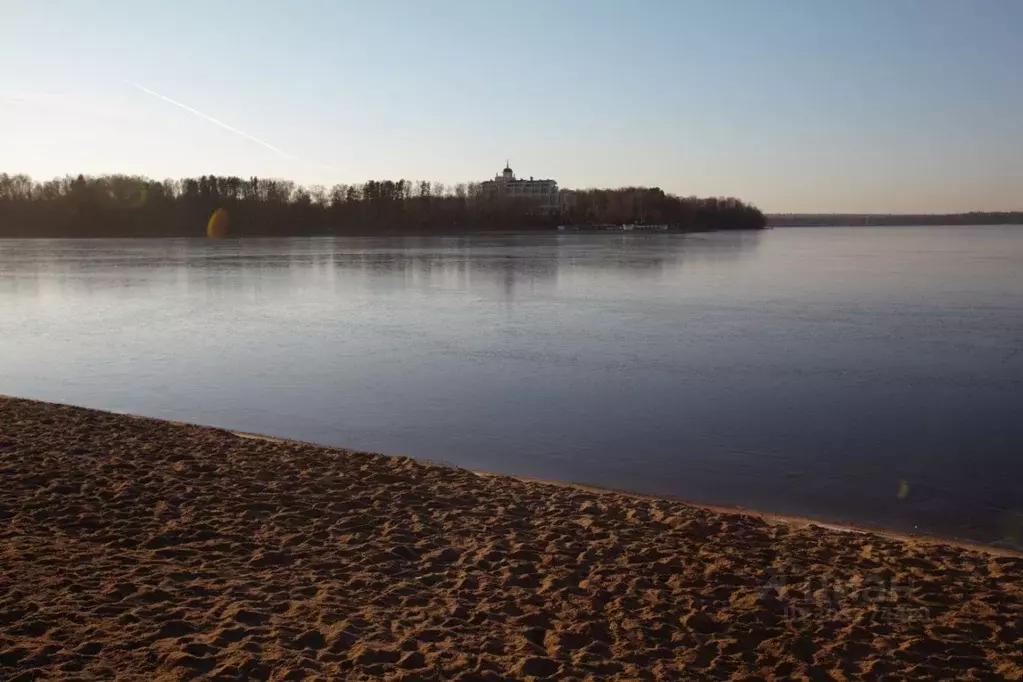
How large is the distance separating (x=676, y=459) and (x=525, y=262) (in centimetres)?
3808

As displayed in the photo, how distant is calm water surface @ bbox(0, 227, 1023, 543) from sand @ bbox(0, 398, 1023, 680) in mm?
1562

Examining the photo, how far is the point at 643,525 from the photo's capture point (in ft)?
22.7

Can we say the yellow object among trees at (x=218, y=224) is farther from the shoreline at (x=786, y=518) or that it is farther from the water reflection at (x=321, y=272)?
the shoreline at (x=786, y=518)

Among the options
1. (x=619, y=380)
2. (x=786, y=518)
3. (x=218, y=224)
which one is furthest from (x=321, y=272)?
(x=218, y=224)

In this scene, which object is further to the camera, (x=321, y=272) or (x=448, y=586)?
(x=321, y=272)

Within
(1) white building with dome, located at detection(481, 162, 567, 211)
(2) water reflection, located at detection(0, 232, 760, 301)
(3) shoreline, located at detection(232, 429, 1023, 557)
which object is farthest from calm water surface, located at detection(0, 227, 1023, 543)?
(1) white building with dome, located at detection(481, 162, 567, 211)

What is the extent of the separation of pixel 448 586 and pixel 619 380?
27.5 feet

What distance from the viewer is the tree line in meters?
107

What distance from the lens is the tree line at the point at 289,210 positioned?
107 metres

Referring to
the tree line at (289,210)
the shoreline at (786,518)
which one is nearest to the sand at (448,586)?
the shoreline at (786,518)

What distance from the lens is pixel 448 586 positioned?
5.59m

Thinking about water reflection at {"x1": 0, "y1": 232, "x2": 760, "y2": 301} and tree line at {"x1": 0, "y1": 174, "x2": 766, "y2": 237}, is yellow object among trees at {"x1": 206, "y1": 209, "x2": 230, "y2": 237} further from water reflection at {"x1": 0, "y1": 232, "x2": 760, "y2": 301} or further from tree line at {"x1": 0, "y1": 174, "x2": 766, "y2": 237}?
water reflection at {"x1": 0, "y1": 232, "x2": 760, "y2": 301}

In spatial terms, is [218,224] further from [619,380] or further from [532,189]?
[619,380]

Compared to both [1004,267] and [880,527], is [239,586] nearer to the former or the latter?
→ [880,527]
